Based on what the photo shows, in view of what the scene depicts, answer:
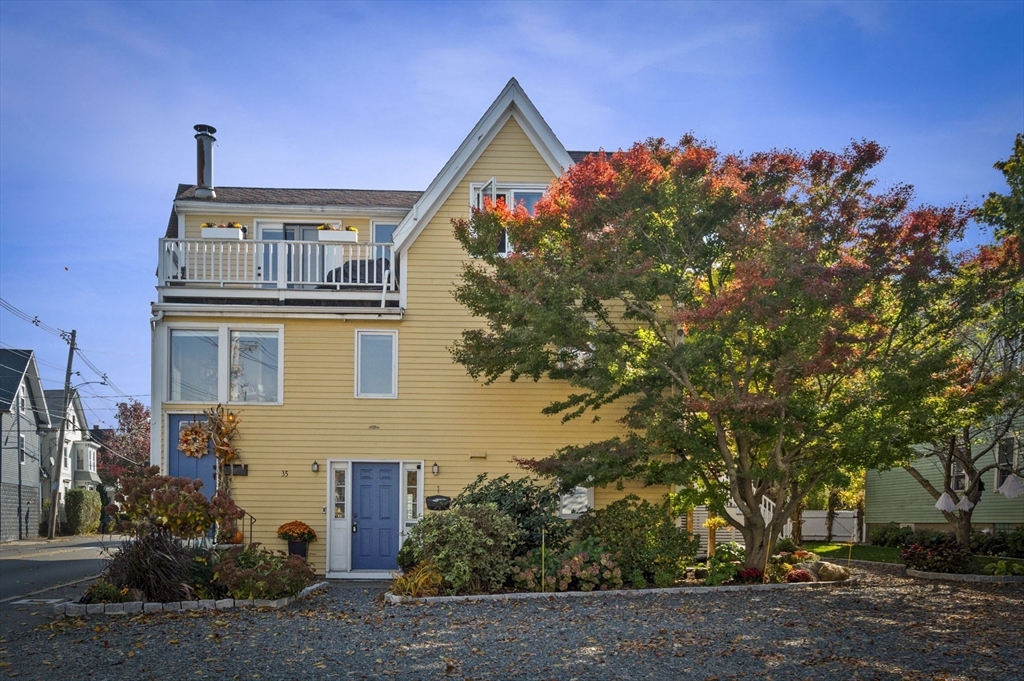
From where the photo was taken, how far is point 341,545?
2020 centimetres

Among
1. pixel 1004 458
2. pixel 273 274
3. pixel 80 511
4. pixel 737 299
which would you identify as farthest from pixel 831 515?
pixel 80 511

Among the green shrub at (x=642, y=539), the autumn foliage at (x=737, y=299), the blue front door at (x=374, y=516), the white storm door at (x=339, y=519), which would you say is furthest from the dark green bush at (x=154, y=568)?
the green shrub at (x=642, y=539)

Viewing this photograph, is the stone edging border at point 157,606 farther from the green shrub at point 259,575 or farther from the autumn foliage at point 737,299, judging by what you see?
the autumn foliage at point 737,299

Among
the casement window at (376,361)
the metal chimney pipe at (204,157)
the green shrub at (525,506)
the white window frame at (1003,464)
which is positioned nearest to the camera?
the green shrub at (525,506)

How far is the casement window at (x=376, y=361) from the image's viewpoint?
20.6 meters

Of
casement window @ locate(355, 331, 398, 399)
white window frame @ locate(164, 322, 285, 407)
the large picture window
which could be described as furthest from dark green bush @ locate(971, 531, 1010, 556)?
the large picture window

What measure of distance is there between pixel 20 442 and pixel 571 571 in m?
36.1

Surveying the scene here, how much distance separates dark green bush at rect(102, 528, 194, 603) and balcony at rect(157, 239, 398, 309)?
→ 7.01 metres

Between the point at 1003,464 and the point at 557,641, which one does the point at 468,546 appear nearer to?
the point at 557,641

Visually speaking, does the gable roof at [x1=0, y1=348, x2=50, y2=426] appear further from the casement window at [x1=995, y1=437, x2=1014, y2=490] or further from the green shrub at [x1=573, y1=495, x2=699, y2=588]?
Result: the casement window at [x1=995, y1=437, x2=1014, y2=490]

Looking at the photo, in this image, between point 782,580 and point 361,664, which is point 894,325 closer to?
point 782,580

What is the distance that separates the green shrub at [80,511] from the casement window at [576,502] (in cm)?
3534

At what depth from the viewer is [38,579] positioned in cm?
2073

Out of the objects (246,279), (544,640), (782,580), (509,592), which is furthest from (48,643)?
(782,580)
